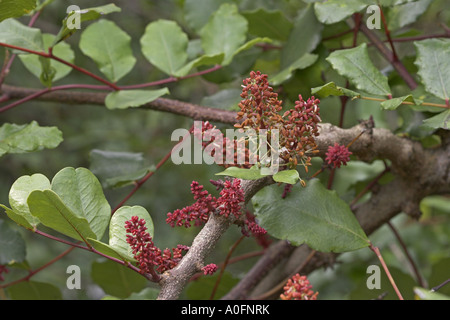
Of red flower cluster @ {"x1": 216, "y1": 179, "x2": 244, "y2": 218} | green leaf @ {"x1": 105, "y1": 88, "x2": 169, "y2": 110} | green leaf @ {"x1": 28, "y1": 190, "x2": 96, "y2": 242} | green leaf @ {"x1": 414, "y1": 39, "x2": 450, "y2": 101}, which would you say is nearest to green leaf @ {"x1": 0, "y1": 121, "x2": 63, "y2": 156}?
green leaf @ {"x1": 105, "y1": 88, "x2": 169, "y2": 110}

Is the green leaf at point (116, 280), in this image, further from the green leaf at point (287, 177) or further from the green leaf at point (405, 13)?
the green leaf at point (405, 13)

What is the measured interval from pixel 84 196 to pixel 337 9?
512mm

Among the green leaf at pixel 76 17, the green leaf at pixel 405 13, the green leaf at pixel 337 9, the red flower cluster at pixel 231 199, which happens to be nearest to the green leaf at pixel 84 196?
the red flower cluster at pixel 231 199

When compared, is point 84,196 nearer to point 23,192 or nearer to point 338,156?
point 23,192

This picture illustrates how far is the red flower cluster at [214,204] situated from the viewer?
0.64 m

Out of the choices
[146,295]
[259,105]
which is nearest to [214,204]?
[259,105]

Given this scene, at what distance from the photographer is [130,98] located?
98 cm

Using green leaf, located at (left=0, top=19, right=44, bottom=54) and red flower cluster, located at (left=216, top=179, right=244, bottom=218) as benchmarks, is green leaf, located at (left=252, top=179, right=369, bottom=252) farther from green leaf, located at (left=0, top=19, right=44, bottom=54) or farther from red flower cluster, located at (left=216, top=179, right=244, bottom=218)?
green leaf, located at (left=0, top=19, right=44, bottom=54)

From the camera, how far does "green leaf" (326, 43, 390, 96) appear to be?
2.68ft

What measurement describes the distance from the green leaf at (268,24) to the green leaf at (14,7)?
448 millimetres

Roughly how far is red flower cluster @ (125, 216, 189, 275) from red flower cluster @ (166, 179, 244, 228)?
0.04m

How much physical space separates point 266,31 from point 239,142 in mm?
489
